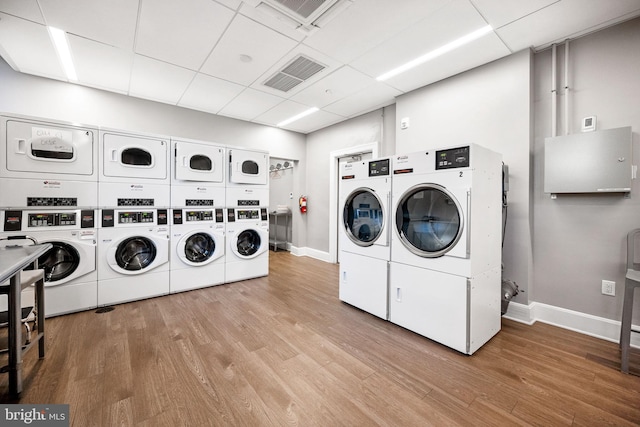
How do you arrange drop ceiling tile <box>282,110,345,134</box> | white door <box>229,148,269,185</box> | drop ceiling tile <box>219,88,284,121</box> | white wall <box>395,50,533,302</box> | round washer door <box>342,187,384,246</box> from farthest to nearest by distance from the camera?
drop ceiling tile <box>282,110,345,134</box> < drop ceiling tile <box>219,88,284,121</box> < white door <box>229,148,269,185</box> < round washer door <box>342,187,384,246</box> < white wall <box>395,50,533,302</box>

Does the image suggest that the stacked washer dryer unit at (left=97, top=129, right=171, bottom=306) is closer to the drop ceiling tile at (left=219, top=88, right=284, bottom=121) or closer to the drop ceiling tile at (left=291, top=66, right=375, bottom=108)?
the drop ceiling tile at (left=219, top=88, right=284, bottom=121)

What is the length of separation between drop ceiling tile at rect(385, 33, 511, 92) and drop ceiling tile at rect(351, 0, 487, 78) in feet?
0.74

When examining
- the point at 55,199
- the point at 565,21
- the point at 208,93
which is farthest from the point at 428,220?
the point at 55,199

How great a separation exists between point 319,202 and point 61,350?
4.27 metres

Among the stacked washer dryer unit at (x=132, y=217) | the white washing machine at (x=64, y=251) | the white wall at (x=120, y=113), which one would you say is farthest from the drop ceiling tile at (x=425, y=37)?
the white washing machine at (x=64, y=251)

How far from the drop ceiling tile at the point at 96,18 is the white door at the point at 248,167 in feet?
5.42

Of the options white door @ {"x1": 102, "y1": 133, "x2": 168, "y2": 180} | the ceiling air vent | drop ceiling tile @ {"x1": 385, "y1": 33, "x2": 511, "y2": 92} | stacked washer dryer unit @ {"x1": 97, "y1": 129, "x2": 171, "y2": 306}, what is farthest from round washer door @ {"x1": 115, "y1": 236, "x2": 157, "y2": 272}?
drop ceiling tile @ {"x1": 385, "y1": 33, "x2": 511, "y2": 92}

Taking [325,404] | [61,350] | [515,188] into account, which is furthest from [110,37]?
[515,188]

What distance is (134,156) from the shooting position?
3.11 m

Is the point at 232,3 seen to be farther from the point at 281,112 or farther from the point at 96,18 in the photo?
the point at 281,112

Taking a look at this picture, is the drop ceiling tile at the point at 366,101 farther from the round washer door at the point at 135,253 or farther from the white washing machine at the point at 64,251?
the white washing machine at the point at 64,251

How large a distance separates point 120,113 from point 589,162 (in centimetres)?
579

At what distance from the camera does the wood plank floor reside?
1.43 m

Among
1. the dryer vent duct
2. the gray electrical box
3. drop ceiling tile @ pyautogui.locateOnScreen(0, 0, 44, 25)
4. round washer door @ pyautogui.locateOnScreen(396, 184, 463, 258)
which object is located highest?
drop ceiling tile @ pyautogui.locateOnScreen(0, 0, 44, 25)
